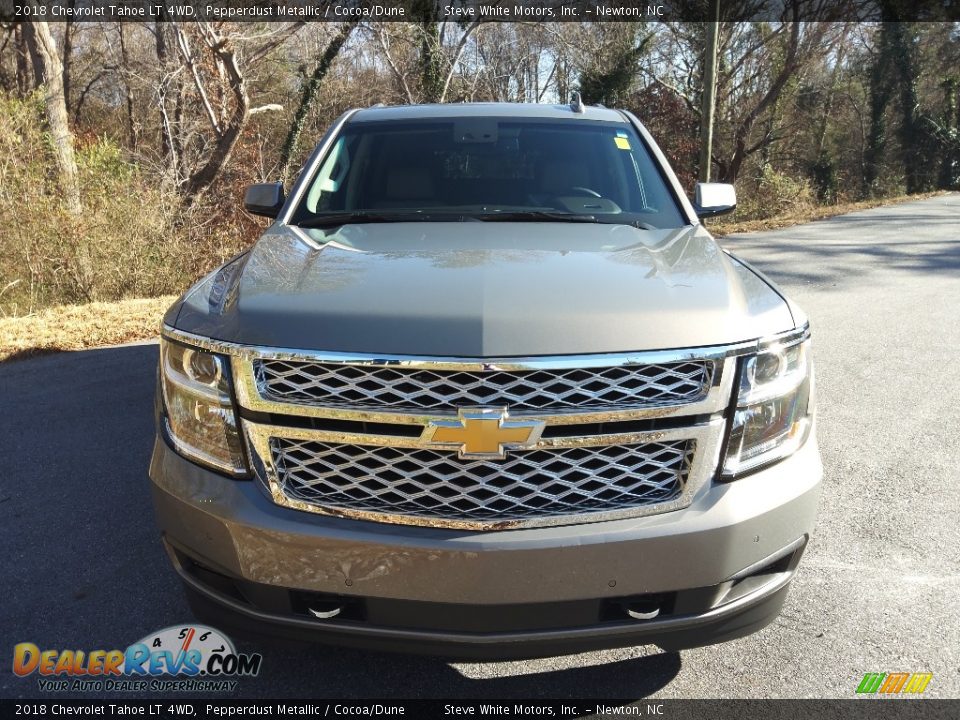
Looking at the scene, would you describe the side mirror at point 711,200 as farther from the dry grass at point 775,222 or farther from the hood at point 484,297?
the dry grass at point 775,222

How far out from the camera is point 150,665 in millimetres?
2570

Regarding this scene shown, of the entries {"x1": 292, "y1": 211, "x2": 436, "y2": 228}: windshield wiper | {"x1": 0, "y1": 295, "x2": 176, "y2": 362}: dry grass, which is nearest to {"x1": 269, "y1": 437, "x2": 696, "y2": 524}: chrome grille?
{"x1": 292, "y1": 211, "x2": 436, "y2": 228}: windshield wiper

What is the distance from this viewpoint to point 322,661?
8.39ft

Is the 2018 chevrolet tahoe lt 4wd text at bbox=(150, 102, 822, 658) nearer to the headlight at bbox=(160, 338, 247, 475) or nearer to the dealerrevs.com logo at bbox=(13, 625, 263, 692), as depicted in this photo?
the headlight at bbox=(160, 338, 247, 475)

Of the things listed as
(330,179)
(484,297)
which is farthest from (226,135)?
(484,297)

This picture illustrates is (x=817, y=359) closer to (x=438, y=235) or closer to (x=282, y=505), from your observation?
(x=438, y=235)

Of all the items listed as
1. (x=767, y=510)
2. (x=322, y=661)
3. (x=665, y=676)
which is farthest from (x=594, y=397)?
(x=322, y=661)

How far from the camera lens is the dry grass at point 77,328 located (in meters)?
6.67

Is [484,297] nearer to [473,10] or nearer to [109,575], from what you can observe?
[109,575]

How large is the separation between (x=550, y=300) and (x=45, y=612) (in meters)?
2.20

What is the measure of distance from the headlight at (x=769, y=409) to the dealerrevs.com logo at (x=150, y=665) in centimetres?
167

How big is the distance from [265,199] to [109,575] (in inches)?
72.1

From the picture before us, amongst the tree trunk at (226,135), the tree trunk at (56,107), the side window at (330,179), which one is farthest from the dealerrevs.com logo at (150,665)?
the tree trunk at (226,135)

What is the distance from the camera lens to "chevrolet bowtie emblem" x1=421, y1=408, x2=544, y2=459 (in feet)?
6.40
